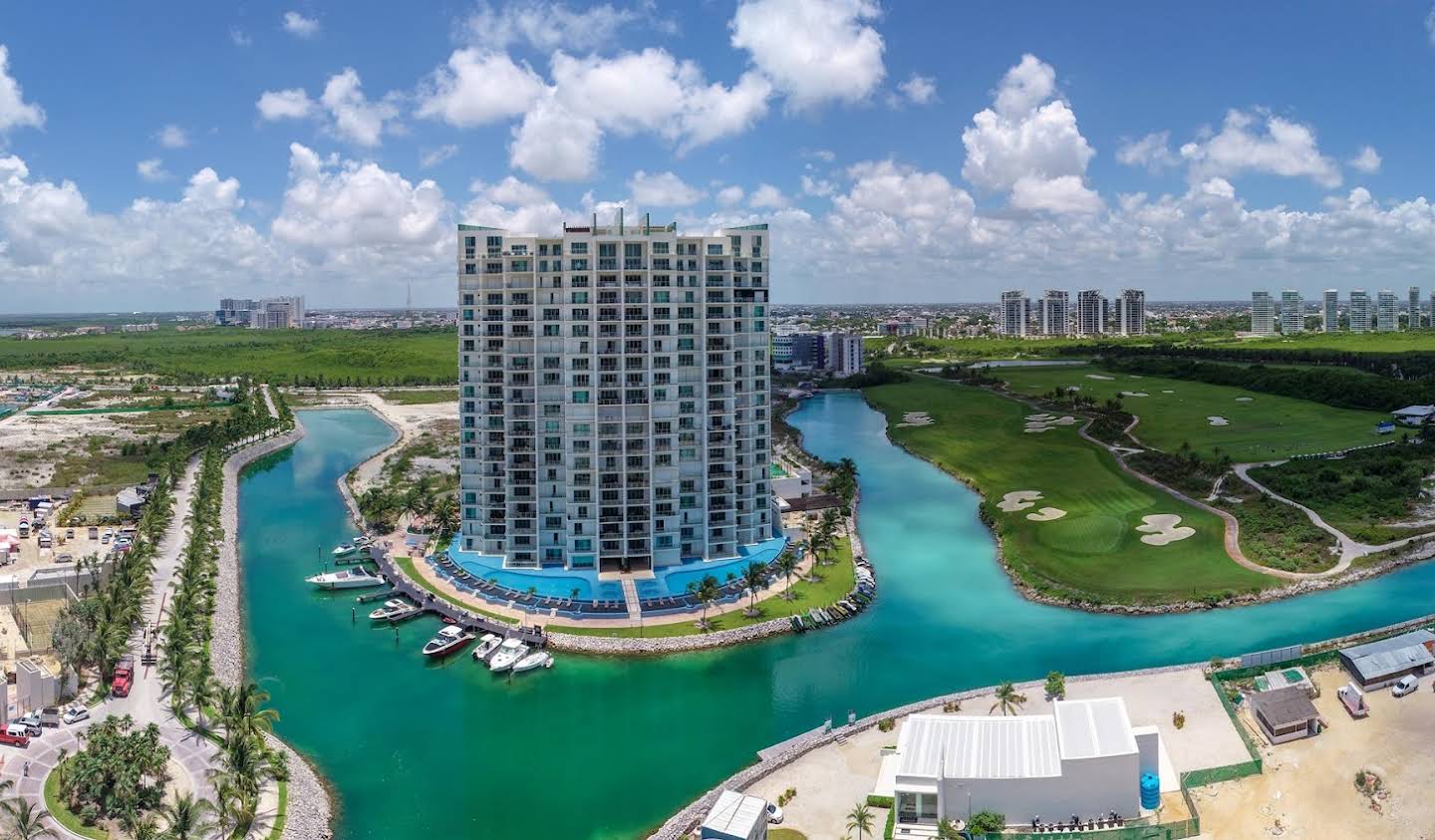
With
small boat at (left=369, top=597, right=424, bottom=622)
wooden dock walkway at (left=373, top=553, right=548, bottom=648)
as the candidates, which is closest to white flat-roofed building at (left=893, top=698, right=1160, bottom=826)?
wooden dock walkway at (left=373, top=553, right=548, bottom=648)

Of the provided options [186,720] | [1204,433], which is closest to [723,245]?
[186,720]

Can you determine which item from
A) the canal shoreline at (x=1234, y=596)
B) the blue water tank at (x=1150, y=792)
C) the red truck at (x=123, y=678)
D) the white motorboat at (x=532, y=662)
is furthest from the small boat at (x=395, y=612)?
the blue water tank at (x=1150, y=792)

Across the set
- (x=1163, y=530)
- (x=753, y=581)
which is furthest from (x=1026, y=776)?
(x=1163, y=530)

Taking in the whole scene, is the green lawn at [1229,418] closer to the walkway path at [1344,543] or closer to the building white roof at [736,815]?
the walkway path at [1344,543]

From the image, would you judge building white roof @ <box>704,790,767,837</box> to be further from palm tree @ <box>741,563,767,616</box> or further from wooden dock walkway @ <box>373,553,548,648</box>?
palm tree @ <box>741,563,767,616</box>

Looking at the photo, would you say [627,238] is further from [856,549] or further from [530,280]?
[856,549]

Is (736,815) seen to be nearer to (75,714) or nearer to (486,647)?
(486,647)
